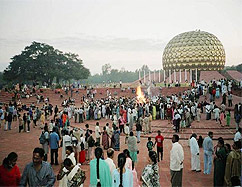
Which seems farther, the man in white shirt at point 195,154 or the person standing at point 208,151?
the man in white shirt at point 195,154

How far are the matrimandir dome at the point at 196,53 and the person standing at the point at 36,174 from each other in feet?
129

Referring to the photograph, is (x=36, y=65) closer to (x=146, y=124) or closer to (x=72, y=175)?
(x=146, y=124)

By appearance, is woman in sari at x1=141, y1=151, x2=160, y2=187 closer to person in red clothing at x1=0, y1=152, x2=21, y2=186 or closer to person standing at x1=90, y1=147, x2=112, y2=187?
person standing at x1=90, y1=147, x2=112, y2=187

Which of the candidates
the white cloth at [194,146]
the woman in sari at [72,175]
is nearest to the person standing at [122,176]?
the woman in sari at [72,175]

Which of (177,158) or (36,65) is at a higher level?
(36,65)

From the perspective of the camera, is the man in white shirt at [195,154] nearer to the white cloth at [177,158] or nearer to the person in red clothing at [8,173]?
the white cloth at [177,158]

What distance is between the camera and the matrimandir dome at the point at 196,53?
132 feet

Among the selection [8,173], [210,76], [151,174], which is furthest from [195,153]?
[210,76]

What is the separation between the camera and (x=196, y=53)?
131ft

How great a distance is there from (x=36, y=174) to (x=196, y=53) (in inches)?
1574

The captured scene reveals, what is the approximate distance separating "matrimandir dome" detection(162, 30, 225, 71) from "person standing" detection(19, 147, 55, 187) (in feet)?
129

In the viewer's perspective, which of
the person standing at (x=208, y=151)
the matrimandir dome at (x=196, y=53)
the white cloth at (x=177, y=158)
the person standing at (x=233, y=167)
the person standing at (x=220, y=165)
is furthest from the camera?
the matrimandir dome at (x=196, y=53)

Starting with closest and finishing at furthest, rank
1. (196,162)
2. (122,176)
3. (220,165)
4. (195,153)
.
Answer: (122,176) → (220,165) → (195,153) → (196,162)

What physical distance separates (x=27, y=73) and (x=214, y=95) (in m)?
29.0
